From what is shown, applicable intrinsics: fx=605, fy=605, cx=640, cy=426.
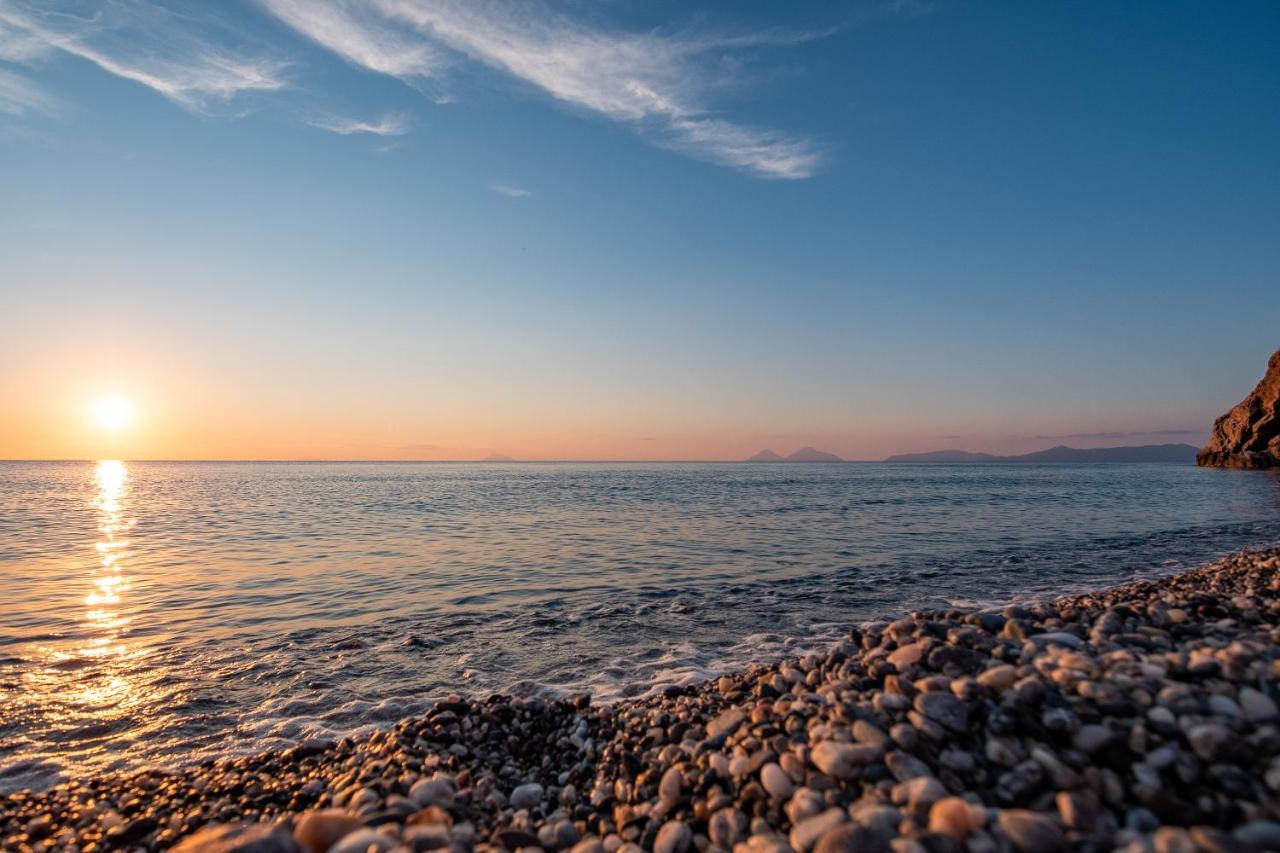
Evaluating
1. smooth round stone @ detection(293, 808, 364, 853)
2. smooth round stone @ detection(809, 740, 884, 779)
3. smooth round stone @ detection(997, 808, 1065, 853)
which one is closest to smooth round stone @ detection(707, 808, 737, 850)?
smooth round stone @ detection(809, 740, 884, 779)

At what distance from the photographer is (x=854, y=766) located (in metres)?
3.56

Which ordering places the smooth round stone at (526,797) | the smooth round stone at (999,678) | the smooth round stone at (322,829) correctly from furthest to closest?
the smooth round stone at (526,797)
the smooth round stone at (999,678)
the smooth round stone at (322,829)

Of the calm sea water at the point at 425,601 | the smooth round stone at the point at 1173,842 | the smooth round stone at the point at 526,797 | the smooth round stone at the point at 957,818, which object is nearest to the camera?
the smooth round stone at the point at 1173,842

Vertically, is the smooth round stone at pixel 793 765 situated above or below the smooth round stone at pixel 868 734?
below

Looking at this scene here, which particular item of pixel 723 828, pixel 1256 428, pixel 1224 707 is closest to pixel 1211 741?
pixel 1224 707

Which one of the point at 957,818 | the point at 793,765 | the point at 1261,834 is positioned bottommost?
the point at 793,765

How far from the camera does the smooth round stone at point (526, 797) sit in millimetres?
4379

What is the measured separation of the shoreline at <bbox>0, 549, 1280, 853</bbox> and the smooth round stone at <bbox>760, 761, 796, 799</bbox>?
1 cm

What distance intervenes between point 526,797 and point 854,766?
2.39 metres

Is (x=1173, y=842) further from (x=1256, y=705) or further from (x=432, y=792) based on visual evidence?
(x=432, y=792)

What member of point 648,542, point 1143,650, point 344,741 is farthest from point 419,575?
point 1143,650

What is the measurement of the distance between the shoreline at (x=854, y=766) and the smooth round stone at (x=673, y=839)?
12mm

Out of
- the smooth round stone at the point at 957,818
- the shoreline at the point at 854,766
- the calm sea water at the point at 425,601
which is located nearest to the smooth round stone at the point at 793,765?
the shoreline at the point at 854,766

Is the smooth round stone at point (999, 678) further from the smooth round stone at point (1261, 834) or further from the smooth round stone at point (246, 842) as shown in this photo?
the smooth round stone at point (246, 842)
